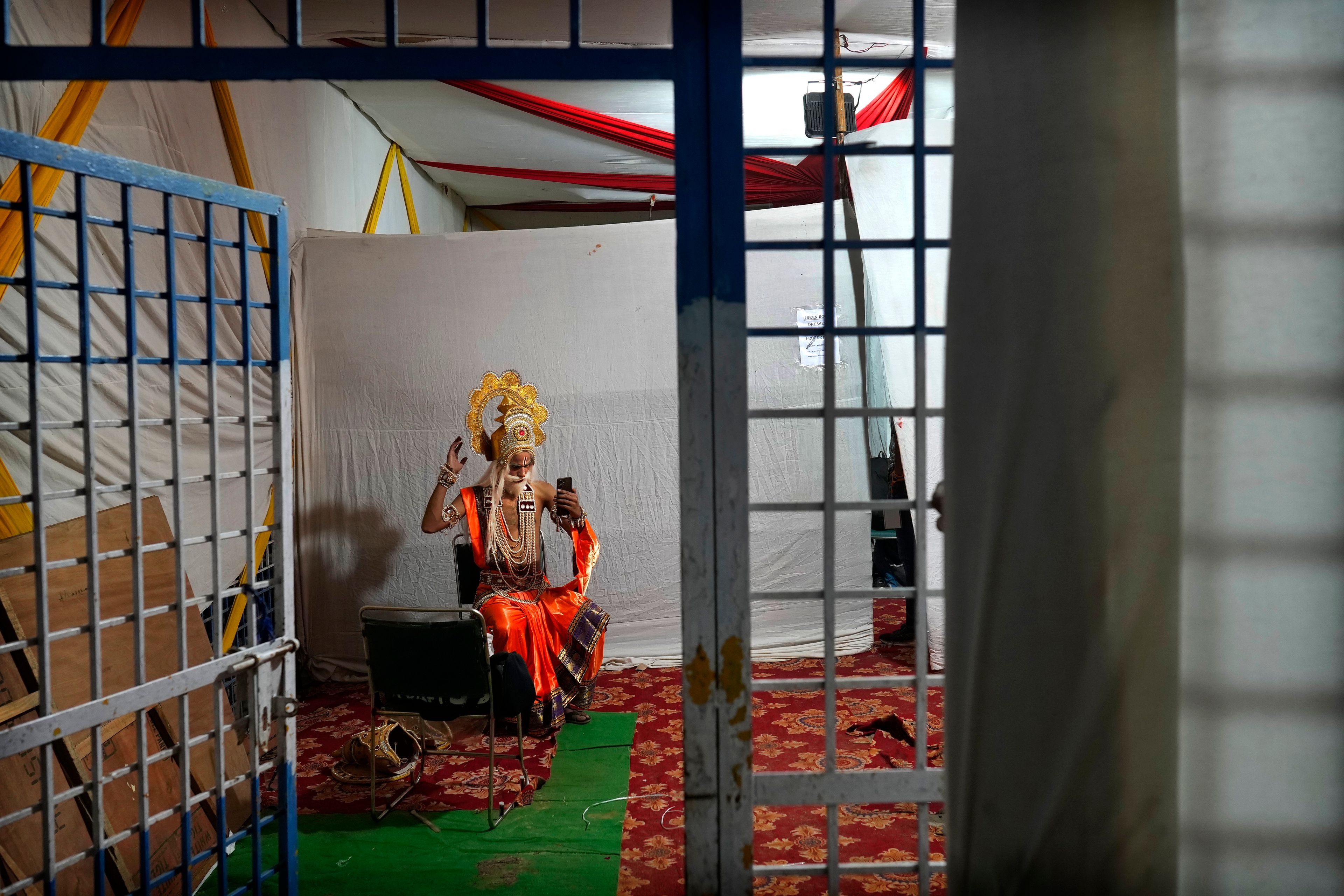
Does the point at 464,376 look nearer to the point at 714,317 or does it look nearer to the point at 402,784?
the point at 402,784

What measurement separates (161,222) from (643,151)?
110 inches

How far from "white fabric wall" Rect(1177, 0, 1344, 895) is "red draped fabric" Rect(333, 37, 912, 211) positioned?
2649 mm

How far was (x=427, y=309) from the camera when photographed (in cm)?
446

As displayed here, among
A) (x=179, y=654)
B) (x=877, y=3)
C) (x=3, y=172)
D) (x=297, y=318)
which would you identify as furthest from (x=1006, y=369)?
(x=297, y=318)

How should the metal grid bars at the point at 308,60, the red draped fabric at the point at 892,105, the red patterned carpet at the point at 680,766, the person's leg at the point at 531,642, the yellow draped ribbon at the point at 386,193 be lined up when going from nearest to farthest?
the metal grid bars at the point at 308,60, the red patterned carpet at the point at 680,766, the person's leg at the point at 531,642, the red draped fabric at the point at 892,105, the yellow draped ribbon at the point at 386,193

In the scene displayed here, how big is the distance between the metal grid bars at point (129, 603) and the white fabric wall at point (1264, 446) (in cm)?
182

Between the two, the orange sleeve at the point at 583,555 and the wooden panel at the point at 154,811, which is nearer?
the wooden panel at the point at 154,811

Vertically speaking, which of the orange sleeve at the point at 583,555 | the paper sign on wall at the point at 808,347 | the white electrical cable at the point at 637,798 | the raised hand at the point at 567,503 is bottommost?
the white electrical cable at the point at 637,798

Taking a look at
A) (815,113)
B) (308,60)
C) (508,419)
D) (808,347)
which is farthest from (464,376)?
(308,60)

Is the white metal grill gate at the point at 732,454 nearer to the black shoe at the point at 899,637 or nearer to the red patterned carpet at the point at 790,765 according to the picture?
the red patterned carpet at the point at 790,765

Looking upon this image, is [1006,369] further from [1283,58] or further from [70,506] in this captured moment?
[70,506]

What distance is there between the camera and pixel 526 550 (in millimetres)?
3885

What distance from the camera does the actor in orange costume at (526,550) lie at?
12.0ft

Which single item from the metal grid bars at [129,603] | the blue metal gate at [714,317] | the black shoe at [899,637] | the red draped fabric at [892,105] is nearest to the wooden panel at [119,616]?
the metal grid bars at [129,603]
